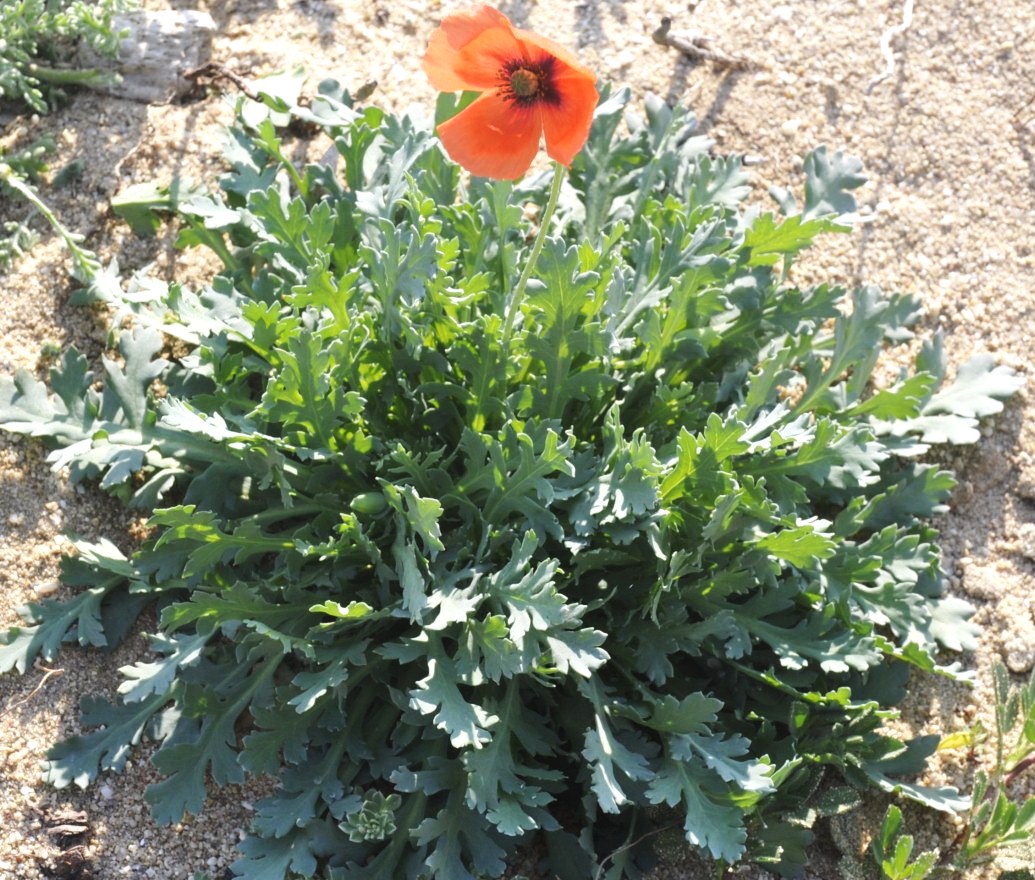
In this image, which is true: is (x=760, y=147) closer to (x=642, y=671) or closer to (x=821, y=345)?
(x=821, y=345)

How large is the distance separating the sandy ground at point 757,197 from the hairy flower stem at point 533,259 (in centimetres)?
141

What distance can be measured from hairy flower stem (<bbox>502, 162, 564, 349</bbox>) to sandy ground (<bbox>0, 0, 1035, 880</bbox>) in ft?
4.63

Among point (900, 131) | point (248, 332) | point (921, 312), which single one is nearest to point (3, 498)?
point (248, 332)

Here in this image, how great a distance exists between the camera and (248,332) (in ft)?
11.1

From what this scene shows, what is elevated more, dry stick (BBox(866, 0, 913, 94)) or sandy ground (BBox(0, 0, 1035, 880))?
dry stick (BBox(866, 0, 913, 94))

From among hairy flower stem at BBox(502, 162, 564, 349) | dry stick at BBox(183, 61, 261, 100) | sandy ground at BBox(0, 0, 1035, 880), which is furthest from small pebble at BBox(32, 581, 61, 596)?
dry stick at BBox(183, 61, 261, 100)

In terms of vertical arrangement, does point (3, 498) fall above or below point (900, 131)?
below

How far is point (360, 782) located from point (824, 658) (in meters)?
1.33

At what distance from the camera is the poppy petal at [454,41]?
8.80ft

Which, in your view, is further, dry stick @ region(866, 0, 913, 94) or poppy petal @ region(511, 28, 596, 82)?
dry stick @ region(866, 0, 913, 94)

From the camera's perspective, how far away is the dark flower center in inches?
104

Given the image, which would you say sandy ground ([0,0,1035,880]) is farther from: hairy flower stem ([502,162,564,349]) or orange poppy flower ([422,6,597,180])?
orange poppy flower ([422,6,597,180])

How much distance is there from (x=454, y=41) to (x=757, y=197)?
2046 mm

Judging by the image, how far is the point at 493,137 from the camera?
2744 mm
